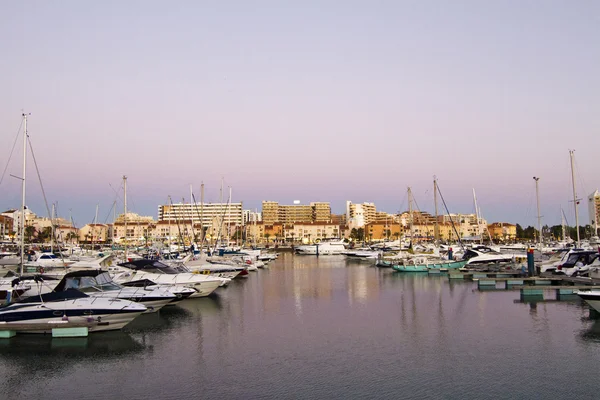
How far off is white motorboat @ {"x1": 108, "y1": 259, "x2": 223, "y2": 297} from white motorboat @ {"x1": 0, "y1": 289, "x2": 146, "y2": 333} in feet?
27.7

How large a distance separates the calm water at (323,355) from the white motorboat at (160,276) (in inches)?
75.6

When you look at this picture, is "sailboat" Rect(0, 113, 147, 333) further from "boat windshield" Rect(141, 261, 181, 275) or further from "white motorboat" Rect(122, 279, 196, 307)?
"boat windshield" Rect(141, 261, 181, 275)

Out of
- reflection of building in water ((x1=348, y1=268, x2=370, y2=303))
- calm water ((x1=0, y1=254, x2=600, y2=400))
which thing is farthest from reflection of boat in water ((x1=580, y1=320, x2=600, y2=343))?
reflection of building in water ((x1=348, y1=268, x2=370, y2=303))

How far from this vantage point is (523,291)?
3180 cm

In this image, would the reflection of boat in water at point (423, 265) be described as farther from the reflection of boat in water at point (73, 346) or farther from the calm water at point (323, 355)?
the reflection of boat in water at point (73, 346)

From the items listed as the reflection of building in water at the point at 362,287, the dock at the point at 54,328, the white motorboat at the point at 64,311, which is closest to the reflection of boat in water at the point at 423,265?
the reflection of building in water at the point at 362,287

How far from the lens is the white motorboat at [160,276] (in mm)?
29172

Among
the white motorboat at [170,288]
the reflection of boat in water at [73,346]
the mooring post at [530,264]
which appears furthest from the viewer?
the mooring post at [530,264]

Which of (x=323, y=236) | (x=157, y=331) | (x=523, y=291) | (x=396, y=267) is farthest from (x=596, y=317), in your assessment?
(x=323, y=236)

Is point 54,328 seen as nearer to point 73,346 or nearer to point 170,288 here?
point 73,346

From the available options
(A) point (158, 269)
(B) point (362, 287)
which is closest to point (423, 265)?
(B) point (362, 287)

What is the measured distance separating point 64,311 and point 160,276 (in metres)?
10.2

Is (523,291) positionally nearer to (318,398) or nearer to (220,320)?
(220,320)

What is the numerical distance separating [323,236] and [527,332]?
15148cm
